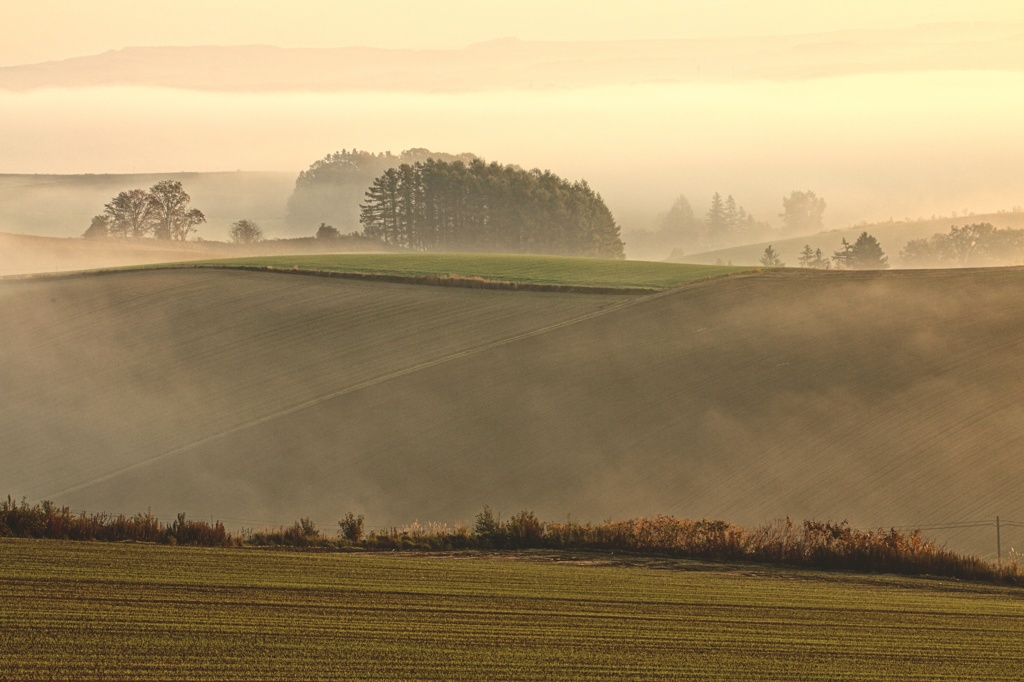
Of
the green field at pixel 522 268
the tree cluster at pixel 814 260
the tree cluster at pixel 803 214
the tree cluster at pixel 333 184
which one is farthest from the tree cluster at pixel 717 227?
the green field at pixel 522 268

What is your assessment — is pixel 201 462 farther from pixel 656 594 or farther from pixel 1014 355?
pixel 1014 355

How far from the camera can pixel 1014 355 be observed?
34031 mm

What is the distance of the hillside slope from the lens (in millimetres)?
26547

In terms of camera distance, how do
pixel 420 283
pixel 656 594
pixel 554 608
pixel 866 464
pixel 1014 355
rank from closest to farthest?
pixel 554 608 < pixel 656 594 < pixel 866 464 < pixel 1014 355 < pixel 420 283

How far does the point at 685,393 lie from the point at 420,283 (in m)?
18.7

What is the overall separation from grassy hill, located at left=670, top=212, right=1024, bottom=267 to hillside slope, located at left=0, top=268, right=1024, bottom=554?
87.4 meters

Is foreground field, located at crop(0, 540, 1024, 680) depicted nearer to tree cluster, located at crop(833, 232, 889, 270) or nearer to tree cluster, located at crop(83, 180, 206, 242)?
tree cluster, located at crop(833, 232, 889, 270)

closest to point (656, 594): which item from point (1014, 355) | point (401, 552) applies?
point (401, 552)

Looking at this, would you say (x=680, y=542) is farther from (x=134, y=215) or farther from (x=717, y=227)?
(x=717, y=227)

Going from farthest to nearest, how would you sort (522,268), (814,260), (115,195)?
(115,195) < (814,260) < (522,268)

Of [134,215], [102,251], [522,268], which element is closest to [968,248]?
[522,268]

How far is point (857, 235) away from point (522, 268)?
86180mm

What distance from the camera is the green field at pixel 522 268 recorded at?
50.2 m

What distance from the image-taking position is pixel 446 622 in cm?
1219
